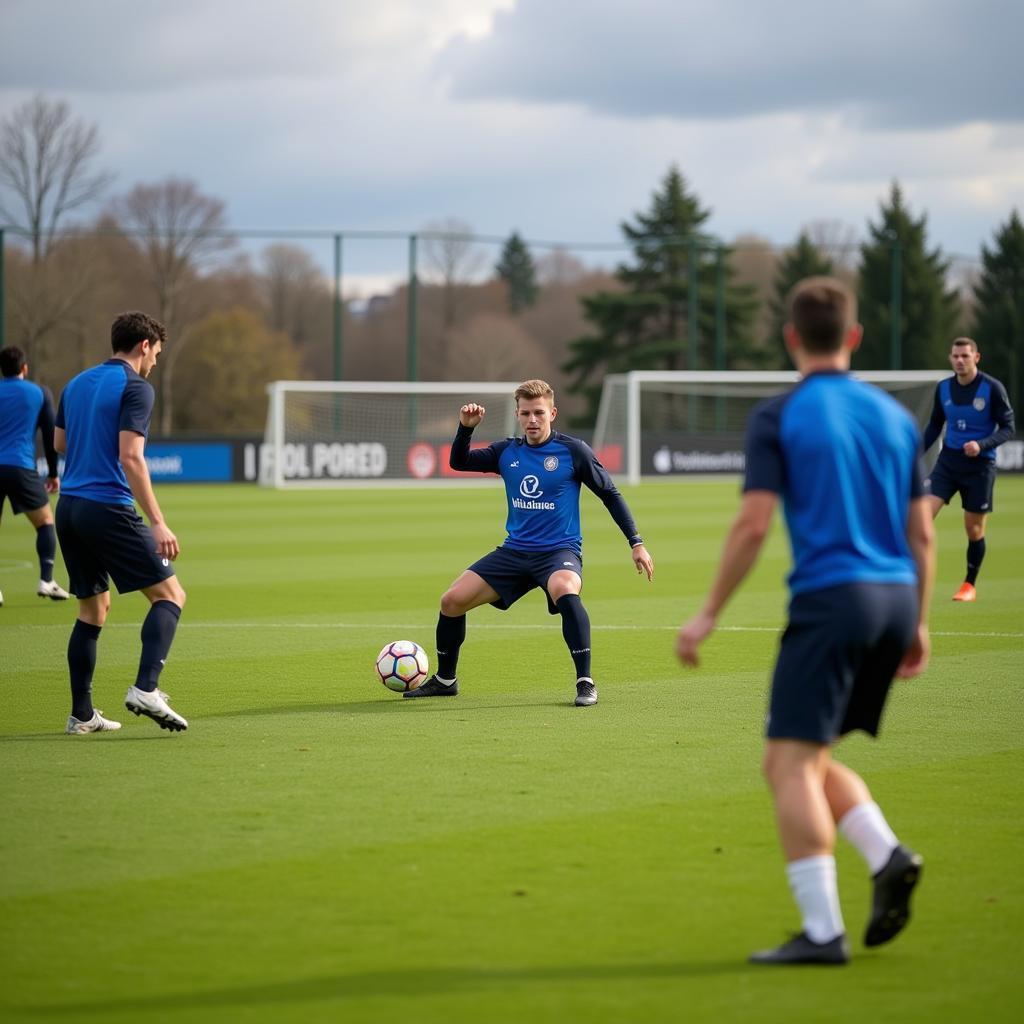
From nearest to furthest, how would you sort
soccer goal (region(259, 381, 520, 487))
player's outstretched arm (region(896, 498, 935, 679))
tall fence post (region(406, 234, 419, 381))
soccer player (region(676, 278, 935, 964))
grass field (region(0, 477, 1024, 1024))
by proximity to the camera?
grass field (region(0, 477, 1024, 1024)), soccer player (region(676, 278, 935, 964)), player's outstretched arm (region(896, 498, 935, 679)), soccer goal (region(259, 381, 520, 487)), tall fence post (region(406, 234, 419, 381))

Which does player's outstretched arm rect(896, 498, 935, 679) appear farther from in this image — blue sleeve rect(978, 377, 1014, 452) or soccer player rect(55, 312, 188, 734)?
blue sleeve rect(978, 377, 1014, 452)

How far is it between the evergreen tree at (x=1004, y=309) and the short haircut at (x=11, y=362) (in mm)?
46104

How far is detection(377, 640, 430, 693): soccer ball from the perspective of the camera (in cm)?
913

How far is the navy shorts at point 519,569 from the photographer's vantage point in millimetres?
9109

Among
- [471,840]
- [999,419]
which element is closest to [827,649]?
[471,840]

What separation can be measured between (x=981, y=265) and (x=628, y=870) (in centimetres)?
5859

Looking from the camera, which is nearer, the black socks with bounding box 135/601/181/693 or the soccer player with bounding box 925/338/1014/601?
the black socks with bounding box 135/601/181/693

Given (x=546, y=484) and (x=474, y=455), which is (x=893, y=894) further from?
(x=474, y=455)

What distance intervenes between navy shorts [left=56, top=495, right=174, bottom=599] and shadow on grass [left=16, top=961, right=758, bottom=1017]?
373 cm

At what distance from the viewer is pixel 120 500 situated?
7.62 m

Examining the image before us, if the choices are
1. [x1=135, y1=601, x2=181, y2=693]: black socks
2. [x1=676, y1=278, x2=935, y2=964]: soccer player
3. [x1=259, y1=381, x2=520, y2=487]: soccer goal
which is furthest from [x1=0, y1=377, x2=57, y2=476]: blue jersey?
[x1=259, y1=381, x2=520, y2=487]: soccer goal

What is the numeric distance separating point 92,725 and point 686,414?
4095 centimetres

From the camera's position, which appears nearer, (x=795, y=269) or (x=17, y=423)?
(x=17, y=423)

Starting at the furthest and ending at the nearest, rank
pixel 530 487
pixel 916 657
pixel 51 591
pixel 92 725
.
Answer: pixel 51 591 < pixel 530 487 < pixel 92 725 < pixel 916 657
